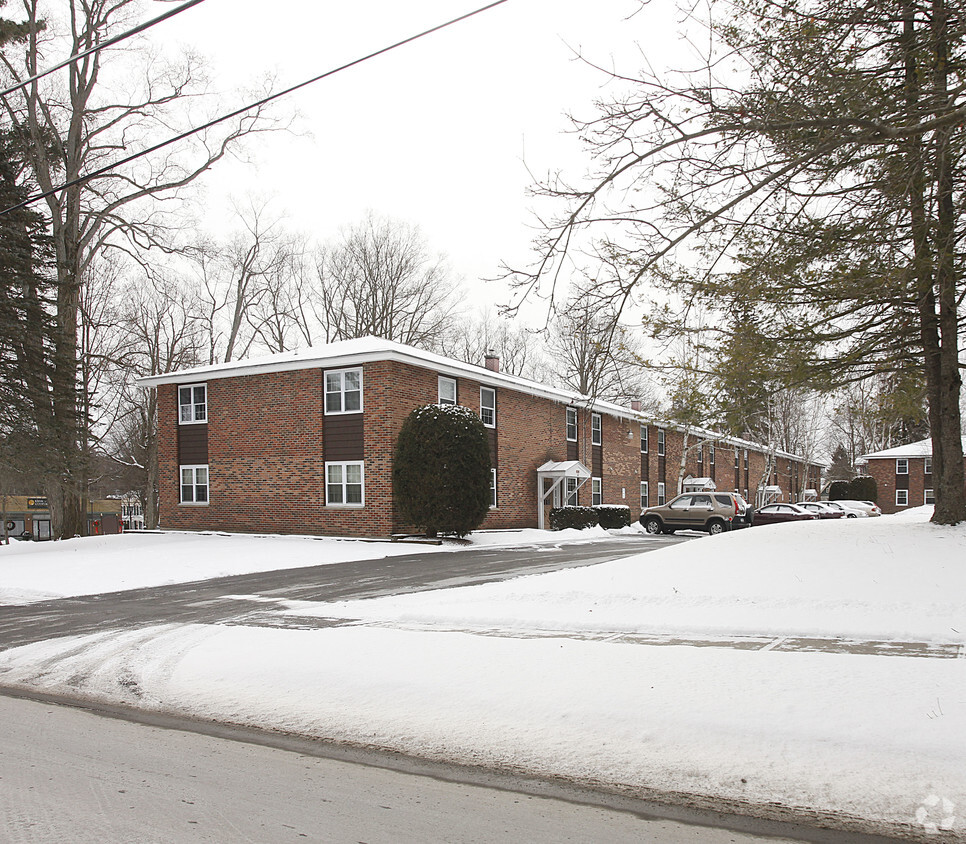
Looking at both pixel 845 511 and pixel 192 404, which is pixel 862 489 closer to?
pixel 845 511

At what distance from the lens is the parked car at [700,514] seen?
3114cm

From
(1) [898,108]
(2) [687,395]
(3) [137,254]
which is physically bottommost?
(2) [687,395]

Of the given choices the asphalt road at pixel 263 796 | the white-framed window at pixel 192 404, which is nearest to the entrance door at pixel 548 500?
the white-framed window at pixel 192 404

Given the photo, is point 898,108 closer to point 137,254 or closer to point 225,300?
point 137,254

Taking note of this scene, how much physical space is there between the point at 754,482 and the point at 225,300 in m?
41.4

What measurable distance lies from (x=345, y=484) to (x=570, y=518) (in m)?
10.5

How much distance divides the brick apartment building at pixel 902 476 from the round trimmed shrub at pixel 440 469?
44.7 meters

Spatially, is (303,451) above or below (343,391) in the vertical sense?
below

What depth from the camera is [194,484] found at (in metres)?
29.0

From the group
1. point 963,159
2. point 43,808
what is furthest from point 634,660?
point 963,159

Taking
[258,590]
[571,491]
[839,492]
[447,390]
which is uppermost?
[447,390]

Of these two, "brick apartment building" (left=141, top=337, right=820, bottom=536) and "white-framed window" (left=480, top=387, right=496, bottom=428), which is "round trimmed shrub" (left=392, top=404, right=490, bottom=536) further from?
"white-framed window" (left=480, top=387, right=496, bottom=428)

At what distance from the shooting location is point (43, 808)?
425cm

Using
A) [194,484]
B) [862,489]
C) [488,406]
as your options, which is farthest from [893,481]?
[194,484]
